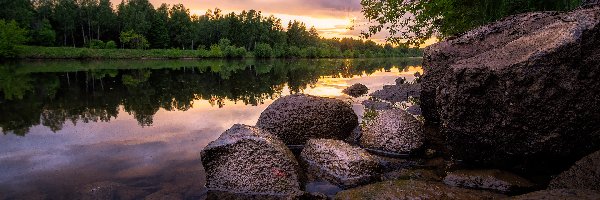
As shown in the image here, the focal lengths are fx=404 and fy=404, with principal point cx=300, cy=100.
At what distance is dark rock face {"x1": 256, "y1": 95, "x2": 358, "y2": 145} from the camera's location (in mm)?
10875

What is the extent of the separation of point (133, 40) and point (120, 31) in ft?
26.5

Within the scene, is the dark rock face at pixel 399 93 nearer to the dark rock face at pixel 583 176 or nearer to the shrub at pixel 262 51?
the dark rock face at pixel 583 176

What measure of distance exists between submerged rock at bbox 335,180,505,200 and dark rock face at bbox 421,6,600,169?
3.84ft

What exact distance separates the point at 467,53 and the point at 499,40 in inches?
31.4

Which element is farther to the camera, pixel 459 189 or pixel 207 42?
pixel 207 42

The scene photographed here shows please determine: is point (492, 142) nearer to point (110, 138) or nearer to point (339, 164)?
point (339, 164)

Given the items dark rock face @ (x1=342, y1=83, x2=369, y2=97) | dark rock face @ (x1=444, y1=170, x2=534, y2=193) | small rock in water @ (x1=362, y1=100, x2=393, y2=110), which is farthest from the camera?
dark rock face @ (x1=342, y1=83, x2=369, y2=97)

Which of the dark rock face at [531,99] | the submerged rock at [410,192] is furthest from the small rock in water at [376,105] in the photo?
the submerged rock at [410,192]

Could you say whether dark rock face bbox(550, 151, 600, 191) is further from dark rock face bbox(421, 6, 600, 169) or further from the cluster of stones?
dark rock face bbox(421, 6, 600, 169)

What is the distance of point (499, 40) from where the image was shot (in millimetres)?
9484

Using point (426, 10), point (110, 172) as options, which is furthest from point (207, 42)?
point (110, 172)

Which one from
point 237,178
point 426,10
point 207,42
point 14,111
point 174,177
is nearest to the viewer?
point 237,178

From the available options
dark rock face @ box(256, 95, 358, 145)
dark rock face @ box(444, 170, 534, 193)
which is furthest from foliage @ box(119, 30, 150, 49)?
dark rock face @ box(444, 170, 534, 193)

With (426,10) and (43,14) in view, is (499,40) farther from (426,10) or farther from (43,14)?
(43,14)
